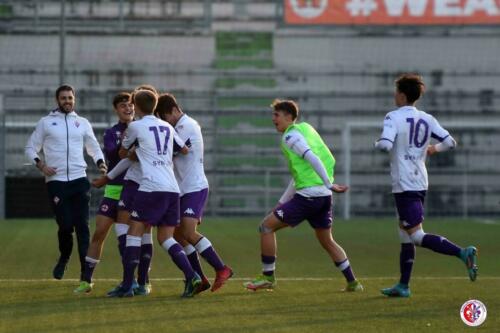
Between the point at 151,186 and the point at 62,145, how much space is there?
2.00 m

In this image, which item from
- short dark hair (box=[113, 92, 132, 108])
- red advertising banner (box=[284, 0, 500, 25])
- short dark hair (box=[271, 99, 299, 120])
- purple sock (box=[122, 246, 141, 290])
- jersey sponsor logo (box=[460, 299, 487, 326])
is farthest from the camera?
red advertising banner (box=[284, 0, 500, 25])

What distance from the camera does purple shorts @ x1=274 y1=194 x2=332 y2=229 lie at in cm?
1143

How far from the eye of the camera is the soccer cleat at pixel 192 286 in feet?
35.5

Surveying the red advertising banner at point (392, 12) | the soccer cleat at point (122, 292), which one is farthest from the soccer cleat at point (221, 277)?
the red advertising banner at point (392, 12)

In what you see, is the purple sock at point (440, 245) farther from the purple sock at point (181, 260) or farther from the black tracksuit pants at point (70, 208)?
the black tracksuit pants at point (70, 208)

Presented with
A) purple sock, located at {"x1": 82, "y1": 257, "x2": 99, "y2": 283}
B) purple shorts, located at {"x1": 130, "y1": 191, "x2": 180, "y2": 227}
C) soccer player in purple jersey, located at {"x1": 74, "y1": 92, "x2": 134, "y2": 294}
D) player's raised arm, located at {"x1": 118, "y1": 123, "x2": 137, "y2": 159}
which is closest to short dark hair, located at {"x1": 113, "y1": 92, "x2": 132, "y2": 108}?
soccer player in purple jersey, located at {"x1": 74, "y1": 92, "x2": 134, "y2": 294}

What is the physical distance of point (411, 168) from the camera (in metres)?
11.0

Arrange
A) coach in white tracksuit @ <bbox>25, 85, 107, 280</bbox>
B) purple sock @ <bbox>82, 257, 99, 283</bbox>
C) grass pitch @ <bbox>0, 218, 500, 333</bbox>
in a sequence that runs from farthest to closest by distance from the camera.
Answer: coach in white tracksuit @ <bbox>25, 85, 107, 280</bbox>, purple sock @ <bbox>82, 257, 99, 283</bbox>, grass pitch @ <bbox>0, 218, 500, 333</bbox>

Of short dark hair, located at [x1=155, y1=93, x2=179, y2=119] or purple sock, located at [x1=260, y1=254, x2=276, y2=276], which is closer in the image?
short dark hair, located at [x1=155, y1=93, x2=179, y2=119]

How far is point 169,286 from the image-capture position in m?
12.0

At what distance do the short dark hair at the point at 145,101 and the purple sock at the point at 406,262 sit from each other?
242 centimetres

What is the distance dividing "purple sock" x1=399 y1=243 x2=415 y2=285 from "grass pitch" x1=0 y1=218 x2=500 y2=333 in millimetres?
175

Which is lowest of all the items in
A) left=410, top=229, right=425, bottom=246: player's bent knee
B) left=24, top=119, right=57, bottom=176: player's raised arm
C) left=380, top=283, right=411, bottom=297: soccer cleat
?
left=380, top=283, right=411, bottom=297: soccer cleat

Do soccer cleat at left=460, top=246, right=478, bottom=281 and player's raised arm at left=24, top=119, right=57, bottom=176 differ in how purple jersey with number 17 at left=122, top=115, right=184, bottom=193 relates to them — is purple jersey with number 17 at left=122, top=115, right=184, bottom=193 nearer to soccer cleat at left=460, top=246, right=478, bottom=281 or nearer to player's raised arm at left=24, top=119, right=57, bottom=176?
player's raised arm at left=24, top=119, right=57, bottom=176
